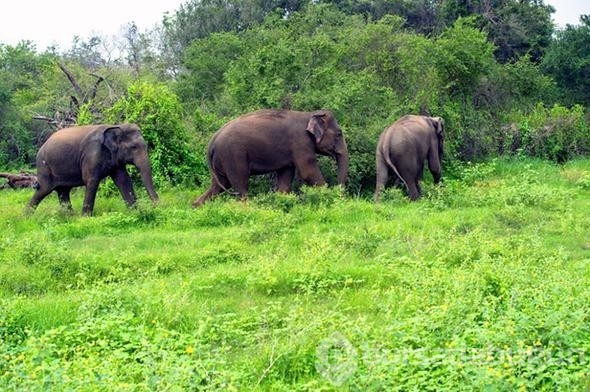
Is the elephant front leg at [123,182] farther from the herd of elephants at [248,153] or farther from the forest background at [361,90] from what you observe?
the forest background at [361,90]

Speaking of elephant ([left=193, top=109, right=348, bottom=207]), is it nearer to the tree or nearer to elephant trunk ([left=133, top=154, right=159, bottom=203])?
elephant trunk ([left=133, top=154, right=159, bottom=203])

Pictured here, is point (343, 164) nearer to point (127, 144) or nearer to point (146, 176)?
point (146, 176)

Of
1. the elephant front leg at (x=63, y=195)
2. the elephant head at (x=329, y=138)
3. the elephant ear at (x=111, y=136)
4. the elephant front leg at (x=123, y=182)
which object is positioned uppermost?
the elephant ear at (x=111, y=136)

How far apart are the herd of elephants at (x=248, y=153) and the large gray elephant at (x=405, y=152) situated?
19 millimetres

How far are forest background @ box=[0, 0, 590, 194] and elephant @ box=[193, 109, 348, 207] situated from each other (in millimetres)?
1531

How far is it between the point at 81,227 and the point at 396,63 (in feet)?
33.4

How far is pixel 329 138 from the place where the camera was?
48.6 ft

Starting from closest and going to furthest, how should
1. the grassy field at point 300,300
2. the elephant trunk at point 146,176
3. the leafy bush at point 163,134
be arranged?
the grassy field at point 300,300, the elephant trunk at point 146,176, the leafy bush at point 163,134

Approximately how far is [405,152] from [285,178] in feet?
7.57

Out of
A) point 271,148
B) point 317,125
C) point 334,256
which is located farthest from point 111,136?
point 334,256

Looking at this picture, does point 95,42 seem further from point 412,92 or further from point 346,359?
point 346,359

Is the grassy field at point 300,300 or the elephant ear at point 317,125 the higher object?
the elephant ear at point 317,125

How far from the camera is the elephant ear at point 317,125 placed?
14672 millimetres

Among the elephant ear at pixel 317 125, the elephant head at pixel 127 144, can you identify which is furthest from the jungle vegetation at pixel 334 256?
the elephant ear at pixel 317 125
